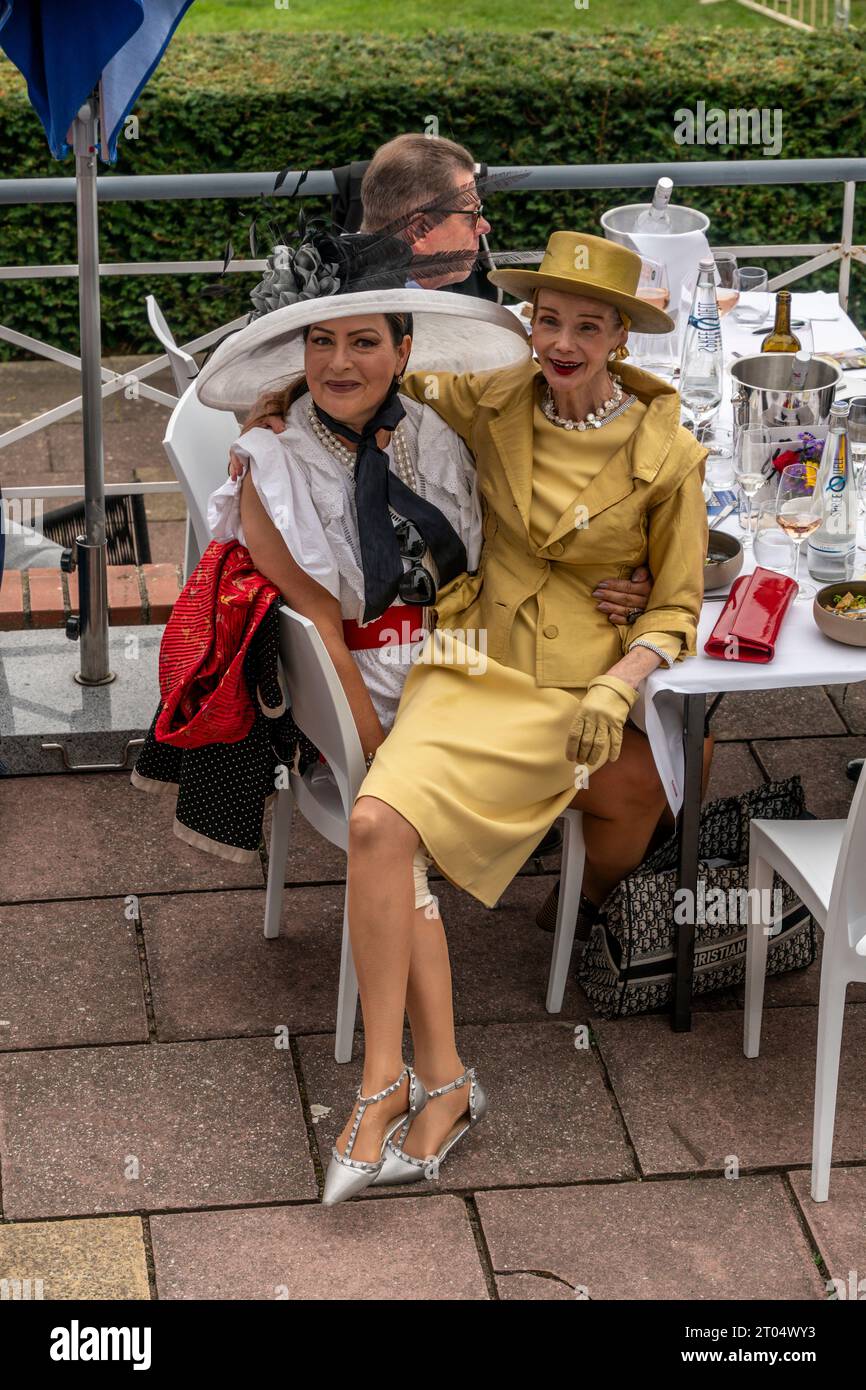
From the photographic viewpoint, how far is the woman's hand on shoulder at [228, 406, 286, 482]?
336 cm

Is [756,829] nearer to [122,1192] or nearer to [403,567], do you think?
[403,567]

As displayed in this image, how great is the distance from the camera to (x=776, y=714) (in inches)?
185

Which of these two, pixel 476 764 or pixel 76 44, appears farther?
pixel 76 44

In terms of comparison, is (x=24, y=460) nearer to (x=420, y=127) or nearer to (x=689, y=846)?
(x=420, y=127)

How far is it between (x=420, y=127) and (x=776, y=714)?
3938 mm

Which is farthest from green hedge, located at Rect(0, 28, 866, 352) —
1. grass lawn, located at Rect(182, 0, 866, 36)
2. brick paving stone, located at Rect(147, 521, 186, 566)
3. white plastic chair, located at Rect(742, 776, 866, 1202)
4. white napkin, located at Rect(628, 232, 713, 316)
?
white plastic chair, located at Rect(742, 776, 866, 1202)

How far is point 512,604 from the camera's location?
11.4 feet

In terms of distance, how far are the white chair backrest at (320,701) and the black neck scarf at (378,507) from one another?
19cm

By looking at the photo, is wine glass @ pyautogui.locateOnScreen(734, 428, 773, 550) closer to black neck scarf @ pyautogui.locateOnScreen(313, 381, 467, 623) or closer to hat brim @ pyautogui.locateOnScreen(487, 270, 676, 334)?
hat brim @ pyautogui.locateOnScreen(487, 270, 676, 334)

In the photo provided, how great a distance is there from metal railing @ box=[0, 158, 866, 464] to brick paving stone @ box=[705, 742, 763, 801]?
1.40 metres

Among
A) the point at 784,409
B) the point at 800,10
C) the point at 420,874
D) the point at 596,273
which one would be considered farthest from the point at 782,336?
the point at 800,10
